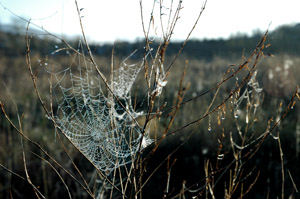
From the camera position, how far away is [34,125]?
7453 mm

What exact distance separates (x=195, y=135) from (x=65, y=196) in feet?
7.44

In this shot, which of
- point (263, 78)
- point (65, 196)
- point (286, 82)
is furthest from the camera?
point (263, 78)

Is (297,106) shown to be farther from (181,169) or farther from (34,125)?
(34,125)

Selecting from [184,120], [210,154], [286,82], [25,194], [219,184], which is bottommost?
[25,194]

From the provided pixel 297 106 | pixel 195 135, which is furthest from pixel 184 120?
pixel 297 106

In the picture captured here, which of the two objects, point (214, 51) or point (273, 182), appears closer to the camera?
point (273, 182)

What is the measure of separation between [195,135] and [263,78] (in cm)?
372

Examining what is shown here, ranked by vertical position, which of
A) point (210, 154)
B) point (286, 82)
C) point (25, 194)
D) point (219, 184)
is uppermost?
point (286, 82)

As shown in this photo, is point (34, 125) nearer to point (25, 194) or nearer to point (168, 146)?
point (25, 194)

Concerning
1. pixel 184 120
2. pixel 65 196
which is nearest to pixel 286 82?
pixel 184 120

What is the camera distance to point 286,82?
7270 mm

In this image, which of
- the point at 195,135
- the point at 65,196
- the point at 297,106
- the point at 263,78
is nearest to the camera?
the point at 65,196

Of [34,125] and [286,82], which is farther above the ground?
[286,82]

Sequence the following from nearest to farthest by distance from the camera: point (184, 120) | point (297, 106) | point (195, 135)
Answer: point (195, 135), point (184, 120), point (297, 106)
